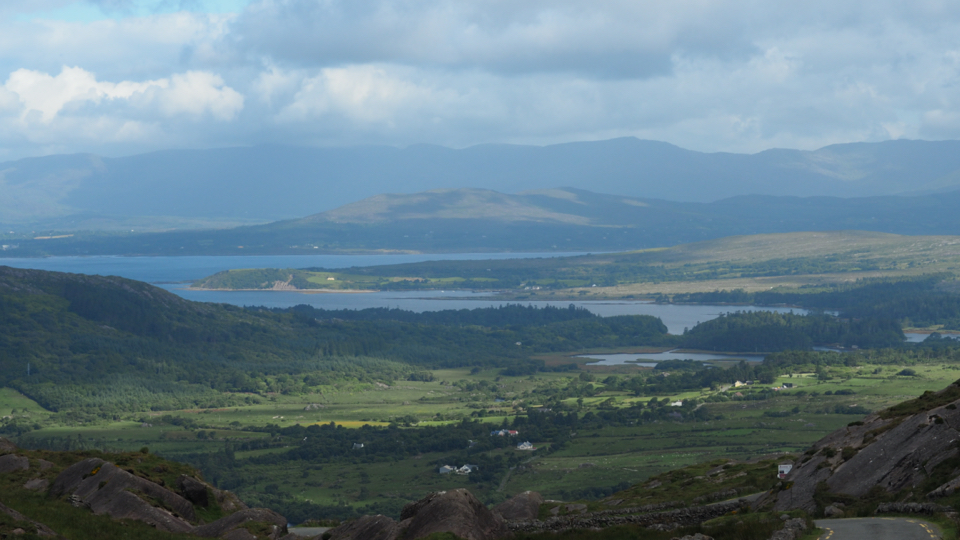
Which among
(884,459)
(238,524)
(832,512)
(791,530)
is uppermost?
(884,459)

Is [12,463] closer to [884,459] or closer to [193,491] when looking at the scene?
[193,491]

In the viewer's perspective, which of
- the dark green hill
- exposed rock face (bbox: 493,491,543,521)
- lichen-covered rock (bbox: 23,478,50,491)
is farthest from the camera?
the dark green hill

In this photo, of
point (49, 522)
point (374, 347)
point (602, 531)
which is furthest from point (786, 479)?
point (374, 347)

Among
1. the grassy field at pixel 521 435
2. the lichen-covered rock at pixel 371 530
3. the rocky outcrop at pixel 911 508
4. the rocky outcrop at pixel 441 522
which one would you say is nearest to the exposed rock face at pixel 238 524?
the lichen-covered rock at pixel 371 530

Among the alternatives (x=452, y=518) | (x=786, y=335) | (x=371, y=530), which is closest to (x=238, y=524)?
(x=371, y=530)

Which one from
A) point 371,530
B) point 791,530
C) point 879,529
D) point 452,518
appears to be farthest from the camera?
point 371,530

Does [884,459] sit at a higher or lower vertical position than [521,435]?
higher

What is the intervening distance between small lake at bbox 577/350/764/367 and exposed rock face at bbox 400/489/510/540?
136 m

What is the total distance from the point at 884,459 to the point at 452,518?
1516 centimetres

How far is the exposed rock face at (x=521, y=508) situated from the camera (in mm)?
40219

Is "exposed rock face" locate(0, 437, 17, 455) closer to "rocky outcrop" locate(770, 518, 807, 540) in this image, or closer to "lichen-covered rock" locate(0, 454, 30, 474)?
"lichen-covered rock" locate(0, 454, 30, 474)

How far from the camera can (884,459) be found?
34469 millimetres

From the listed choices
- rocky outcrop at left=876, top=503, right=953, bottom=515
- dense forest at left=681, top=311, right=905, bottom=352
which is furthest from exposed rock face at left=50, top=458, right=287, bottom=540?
dense forest at left=681, top=311, right=905, bottom=352

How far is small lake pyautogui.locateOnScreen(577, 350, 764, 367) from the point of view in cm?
17125
